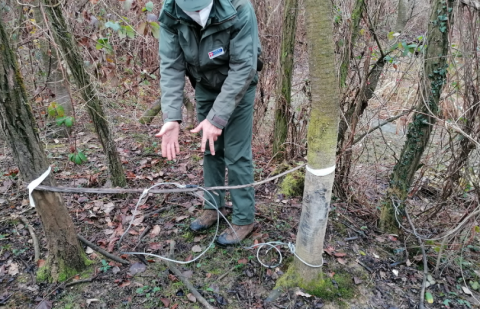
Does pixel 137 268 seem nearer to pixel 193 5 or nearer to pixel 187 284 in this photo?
pixel 187 284

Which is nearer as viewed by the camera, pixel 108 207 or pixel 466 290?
pixel 466 290

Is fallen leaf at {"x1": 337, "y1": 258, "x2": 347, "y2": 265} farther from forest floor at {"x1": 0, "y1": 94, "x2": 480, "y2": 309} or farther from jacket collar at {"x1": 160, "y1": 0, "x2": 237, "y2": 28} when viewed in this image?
jacket collar at {"x1": 160, "y1": 0, "x2": 237, "y2": 28}

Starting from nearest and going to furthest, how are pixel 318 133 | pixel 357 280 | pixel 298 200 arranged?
pixel 318 133, pixel 357 280, pixel 298 200

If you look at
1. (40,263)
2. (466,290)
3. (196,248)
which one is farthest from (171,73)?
(466,290)

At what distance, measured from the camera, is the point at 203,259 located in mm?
2225

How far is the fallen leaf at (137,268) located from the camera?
2096 mm

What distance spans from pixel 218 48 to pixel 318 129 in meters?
0.80

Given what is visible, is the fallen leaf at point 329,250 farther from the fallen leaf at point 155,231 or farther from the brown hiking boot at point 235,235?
the fallen leaf at point 155,231

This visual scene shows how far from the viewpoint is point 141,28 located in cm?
265

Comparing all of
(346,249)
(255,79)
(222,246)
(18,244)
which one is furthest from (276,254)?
(18,244)

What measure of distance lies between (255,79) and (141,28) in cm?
123

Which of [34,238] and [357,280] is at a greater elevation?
[34,238]

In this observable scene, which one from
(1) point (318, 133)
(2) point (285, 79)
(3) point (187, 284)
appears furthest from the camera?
(2) point (285, 79)

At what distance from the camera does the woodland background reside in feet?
6.52
